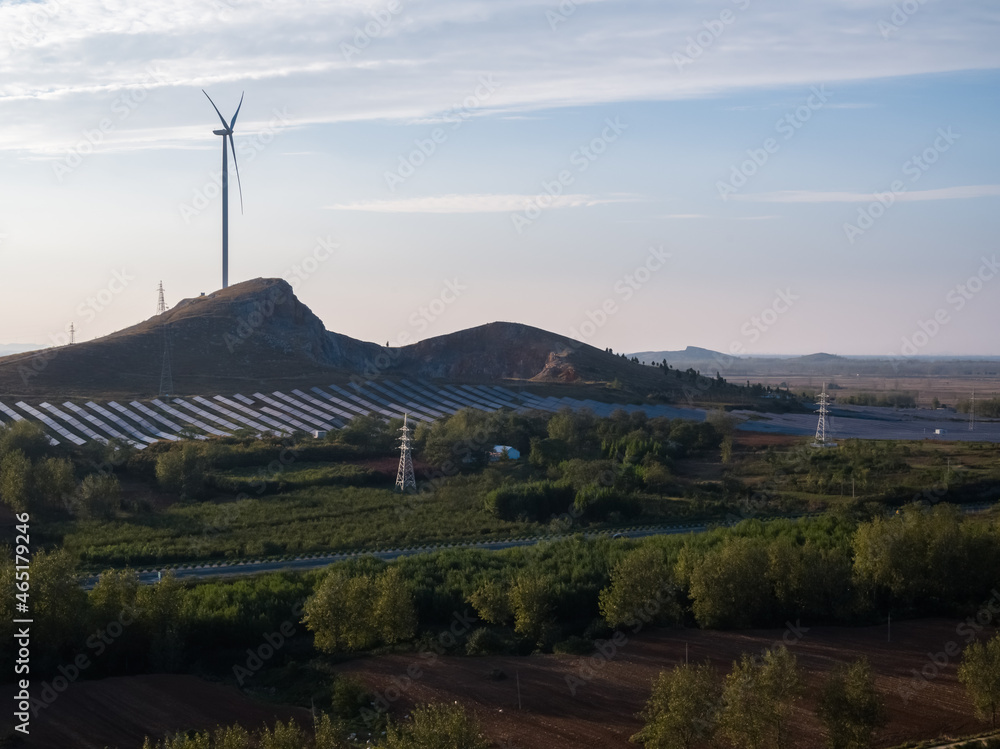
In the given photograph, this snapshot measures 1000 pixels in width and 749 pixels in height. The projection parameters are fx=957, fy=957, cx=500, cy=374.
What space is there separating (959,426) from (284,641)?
5010 centimetres

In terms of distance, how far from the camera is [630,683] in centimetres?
1739

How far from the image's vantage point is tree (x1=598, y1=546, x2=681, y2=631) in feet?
68.2

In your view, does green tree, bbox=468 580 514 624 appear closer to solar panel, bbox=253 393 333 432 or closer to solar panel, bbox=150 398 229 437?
solar panel, bbox=150 398 229 437

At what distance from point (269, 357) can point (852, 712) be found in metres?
54.8

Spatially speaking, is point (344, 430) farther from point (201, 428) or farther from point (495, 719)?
point (495, 719)

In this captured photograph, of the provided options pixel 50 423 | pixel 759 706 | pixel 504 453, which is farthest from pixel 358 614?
pixel 50 423

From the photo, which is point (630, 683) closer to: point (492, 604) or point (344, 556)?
point (492, 604)

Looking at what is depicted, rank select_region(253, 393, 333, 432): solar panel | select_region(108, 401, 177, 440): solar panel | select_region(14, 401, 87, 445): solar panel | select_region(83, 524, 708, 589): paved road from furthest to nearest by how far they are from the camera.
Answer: select_region(253, 393, 333, 432): solar panel → select_region(108, 401, 177, 440): solar panel → select_region(14, 401, 87, 445): solar panel → select_region(83, 524, 708, 589): paved road

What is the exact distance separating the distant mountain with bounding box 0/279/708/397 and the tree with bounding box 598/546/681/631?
35182 millimetres

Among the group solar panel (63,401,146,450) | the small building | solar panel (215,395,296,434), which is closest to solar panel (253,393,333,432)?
solar panel (215,395,296,434)

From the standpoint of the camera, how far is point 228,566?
2531 cm

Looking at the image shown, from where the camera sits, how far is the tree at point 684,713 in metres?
13.3

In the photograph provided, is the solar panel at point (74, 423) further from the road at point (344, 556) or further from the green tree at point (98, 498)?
the road at point (344, 556)

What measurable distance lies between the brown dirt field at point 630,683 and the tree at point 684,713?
1.25m
